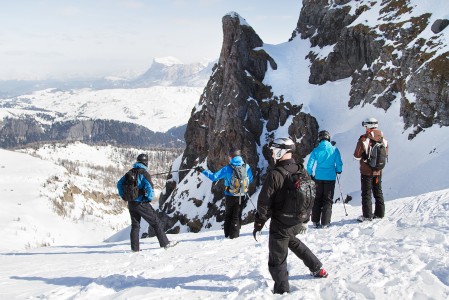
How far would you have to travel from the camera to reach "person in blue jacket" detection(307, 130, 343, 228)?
11.7 m

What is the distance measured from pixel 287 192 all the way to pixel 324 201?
6247 millimetres

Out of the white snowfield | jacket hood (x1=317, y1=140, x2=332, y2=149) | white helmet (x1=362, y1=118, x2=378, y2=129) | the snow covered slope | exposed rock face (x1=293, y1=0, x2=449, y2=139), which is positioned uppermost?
exposed rock face (x1=293, y1=0, x2=449, y2=139)

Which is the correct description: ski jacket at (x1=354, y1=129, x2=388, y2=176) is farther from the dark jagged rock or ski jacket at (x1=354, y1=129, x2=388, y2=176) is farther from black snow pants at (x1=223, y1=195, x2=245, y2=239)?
the dark jagged rock

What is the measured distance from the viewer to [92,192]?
190125mm

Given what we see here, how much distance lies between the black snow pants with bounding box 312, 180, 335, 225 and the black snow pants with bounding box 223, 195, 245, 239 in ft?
9.13

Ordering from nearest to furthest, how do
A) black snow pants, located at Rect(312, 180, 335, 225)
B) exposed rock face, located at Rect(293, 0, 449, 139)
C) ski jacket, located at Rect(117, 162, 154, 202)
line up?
1. ski jacket, located at Rect(117, 162, 154, 202)
2. black snow pants, located at Rect(312, 180, 335, 225)
3. exposed rock face, located at Rect(293, 0, 449, 139)

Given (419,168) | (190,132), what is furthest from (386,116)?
(190,132)

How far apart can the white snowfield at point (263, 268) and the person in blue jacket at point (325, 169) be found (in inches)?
28.4

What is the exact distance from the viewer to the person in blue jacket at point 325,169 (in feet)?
38.5

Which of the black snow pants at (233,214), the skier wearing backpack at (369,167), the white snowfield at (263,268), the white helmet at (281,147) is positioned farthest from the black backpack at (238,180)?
the white helmet at (281,147)

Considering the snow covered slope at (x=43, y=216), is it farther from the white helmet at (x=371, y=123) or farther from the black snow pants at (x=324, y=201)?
the white helmet at (x=371, y=123)

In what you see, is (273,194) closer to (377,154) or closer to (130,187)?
(377,154)

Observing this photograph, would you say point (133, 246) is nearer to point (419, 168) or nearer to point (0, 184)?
point (419, 168)

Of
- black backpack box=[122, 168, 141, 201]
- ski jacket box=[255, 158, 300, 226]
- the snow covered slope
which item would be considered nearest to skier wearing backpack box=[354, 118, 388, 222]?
ski jacket box=[255, 158, 300, 226]
